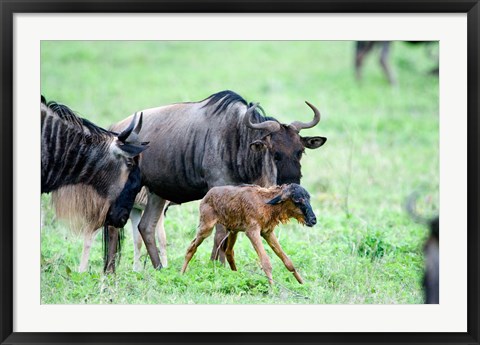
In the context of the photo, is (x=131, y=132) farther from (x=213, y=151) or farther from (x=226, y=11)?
(x=226, y=11)

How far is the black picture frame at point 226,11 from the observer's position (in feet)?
22.4

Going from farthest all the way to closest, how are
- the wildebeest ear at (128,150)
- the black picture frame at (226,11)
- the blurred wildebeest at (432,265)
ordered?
the wildebeest ear at (128,150), the blurred wildebeest at (432,265), the black picture frame at (226,11)

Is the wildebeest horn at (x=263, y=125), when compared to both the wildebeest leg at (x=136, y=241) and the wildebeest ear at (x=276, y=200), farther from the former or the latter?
the wildebeest leg at (x=136, y=241)

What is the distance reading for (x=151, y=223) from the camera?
373 inches

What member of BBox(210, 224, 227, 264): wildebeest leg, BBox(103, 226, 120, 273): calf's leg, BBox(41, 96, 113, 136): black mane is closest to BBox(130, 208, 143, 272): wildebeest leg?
BBox(103, 226, 120, 273): calf's leg

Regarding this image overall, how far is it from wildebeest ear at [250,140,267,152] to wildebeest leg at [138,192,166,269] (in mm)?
1344

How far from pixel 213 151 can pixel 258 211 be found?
933 millimetres

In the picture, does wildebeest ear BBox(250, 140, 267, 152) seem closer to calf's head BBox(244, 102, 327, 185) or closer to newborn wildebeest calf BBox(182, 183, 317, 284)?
calf's head BBox(244, 102, 327, 185)

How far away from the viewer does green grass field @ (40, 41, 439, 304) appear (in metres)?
8.25

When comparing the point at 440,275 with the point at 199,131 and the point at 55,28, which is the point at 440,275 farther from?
the point at 55,28

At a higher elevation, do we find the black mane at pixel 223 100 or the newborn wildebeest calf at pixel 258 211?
the black mane at pixel 223 100

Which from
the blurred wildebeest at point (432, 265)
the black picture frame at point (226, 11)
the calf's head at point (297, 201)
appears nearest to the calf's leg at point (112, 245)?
the calf's head at point (297, 201)

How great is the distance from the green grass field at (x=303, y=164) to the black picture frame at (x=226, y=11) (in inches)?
29.5

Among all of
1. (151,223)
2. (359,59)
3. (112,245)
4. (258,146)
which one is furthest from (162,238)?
(359,59)
